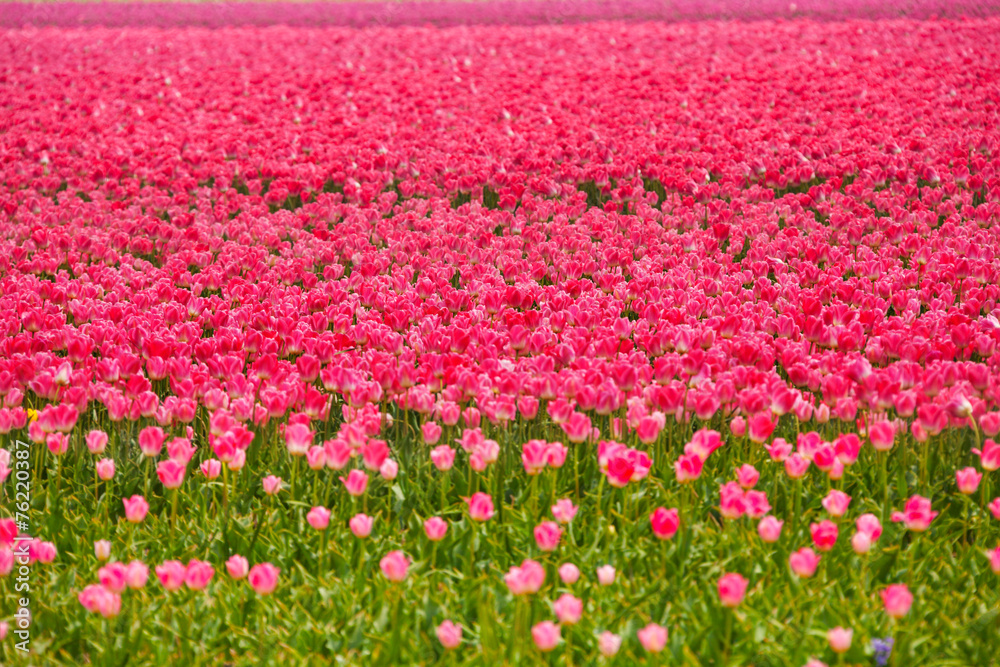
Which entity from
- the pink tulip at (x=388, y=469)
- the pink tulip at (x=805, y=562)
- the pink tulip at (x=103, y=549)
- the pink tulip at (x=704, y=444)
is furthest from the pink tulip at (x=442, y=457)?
the pink tulip at (x=805, y=562)

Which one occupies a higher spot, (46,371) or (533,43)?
(533,43)

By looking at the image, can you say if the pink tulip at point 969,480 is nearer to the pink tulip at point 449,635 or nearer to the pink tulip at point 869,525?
the pink tulip at point 869,525

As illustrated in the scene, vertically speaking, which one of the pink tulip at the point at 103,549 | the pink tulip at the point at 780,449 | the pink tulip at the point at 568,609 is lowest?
the pink tulip at the point at 103,549

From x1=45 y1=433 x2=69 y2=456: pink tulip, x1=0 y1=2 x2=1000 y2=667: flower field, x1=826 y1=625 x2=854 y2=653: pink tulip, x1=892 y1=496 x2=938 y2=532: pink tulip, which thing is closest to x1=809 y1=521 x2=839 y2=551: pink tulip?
x1=0 y1=2 x2=1000 y2=667: flower field

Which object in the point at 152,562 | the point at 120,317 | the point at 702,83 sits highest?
the point at 702,83

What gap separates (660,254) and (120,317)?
119 inches

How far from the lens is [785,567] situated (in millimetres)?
2771

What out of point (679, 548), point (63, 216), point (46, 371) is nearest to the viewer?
point (679, 548)

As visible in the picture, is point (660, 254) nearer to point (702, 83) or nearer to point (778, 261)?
point (778, 261)

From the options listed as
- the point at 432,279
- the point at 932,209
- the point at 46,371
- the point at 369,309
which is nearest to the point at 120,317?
the point at 46,371

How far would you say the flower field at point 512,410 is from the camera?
101 inches

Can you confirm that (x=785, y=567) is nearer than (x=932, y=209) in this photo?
Yes

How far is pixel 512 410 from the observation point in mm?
3279

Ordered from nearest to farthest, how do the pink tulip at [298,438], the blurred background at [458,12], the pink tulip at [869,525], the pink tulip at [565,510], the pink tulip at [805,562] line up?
the pink tulip at [805,562], the pink tulip at [869,525], the pink tulip at [565,510], the pink tulip at [298,438], the blurred background at [458,12]
